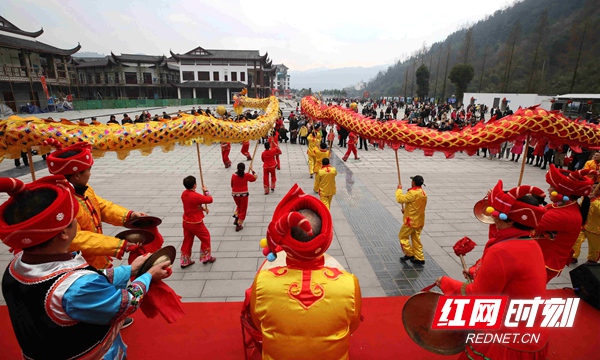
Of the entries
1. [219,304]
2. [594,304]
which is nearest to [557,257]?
[594,304]

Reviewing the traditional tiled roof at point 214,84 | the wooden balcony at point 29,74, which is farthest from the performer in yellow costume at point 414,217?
the traditional tiled roof at point 214,84

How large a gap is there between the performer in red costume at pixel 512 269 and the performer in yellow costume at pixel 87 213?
281 centimetres

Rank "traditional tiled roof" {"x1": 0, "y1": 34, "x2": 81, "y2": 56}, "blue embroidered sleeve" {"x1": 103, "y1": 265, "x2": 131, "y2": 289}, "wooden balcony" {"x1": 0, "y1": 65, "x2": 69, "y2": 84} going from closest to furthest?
"blue embroidered sleeve" {"x1": 103, "y1": 265, "x2": 131, "y2": 289} → "wooden balcony" {"x1": 0, "y1": 65, "x2": 69, "y2": 84} → "traditional tiled roof" {"x1": 0, "y1": 34, "x2": 81, "y2": 56}

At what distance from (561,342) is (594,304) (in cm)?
111

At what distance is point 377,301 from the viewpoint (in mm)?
3951

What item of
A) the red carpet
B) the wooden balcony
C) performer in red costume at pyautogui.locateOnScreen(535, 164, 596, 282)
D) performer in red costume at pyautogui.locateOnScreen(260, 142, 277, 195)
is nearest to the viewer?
the red carpet

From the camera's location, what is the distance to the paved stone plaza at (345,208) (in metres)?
4.67

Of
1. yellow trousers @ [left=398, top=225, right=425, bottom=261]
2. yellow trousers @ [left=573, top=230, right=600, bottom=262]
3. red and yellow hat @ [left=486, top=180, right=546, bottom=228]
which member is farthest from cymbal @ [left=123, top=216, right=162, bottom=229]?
yellow trousers @ [left=573, top=230, right=600, bottom=262]

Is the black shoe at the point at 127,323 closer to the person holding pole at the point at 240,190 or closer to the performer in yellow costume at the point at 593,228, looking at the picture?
the person holding pole at the point at 240,190

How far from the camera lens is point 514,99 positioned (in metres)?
30.0

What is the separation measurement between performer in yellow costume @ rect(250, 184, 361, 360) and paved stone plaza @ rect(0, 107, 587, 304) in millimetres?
2438

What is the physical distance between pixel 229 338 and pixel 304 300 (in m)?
1.95

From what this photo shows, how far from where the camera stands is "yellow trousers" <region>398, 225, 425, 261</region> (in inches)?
197

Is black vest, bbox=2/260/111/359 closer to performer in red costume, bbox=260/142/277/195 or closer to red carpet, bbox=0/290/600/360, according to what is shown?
red carpet, bbox=0/290/600/360
